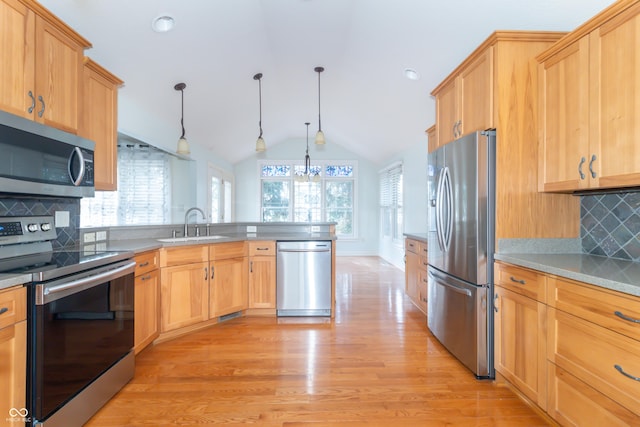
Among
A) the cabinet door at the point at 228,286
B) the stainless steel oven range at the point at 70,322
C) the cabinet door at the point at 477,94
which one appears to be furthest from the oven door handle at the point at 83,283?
the cabinet door at the point at 477,94

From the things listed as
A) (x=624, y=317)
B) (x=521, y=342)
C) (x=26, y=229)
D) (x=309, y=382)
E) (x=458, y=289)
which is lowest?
(x=309, y=382)

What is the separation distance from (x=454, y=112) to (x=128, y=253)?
266 centimetres

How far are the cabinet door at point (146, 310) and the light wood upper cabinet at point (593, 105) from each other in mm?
2933

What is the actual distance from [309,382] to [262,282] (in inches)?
58.8

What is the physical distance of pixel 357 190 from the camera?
8.73m

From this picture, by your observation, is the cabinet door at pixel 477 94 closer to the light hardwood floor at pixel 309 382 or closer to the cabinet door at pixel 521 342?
the cabinet door at pixel 521 342

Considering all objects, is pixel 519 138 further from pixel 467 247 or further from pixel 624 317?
pixel 624 317

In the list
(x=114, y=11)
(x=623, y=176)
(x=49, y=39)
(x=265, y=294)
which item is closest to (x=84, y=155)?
(x=49, y=39)

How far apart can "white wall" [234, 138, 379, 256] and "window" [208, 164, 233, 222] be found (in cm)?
50

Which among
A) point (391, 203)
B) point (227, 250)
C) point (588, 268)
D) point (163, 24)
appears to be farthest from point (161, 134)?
point (391, 203)

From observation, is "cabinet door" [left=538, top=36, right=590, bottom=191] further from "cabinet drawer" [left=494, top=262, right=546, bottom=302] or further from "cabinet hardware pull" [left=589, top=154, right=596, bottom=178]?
"cabinet drawer" [left=494, top=262, right=546, bottom=302]

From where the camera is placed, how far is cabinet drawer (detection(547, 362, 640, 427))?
1.33 m

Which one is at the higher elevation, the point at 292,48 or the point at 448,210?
the point at 292,48

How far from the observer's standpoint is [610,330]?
136cm
